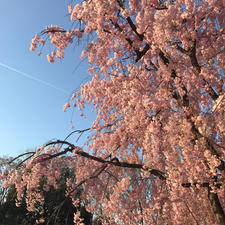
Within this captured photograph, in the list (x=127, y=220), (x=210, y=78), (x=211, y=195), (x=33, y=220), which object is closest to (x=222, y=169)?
(x=211, y=195)

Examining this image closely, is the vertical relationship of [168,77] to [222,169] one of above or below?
above

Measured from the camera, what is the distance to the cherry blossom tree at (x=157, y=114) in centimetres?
395

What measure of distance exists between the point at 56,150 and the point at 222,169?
3.60 meters

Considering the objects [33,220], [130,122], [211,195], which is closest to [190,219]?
[211,195]

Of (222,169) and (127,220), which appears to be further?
(127,220)

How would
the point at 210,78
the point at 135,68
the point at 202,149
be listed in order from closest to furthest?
1. the point at 202,149
2. the point at 210,78
3. the point at 135,68

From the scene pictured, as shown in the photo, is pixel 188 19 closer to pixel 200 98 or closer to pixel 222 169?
pixel 200 98

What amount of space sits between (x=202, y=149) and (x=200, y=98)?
4.56 feet

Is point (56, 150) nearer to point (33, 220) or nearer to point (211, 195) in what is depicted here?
point (211, 195)

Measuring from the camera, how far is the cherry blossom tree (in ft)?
13.0

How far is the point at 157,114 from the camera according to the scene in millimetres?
5227

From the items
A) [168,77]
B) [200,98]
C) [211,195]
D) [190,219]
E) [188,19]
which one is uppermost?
[188,19]

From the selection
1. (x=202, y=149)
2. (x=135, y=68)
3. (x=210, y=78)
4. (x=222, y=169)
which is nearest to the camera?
(x=202, y=149)

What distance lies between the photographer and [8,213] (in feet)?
54.4
